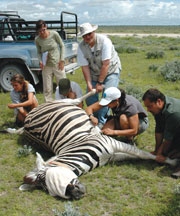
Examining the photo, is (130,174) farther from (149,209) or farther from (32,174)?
(32,174)

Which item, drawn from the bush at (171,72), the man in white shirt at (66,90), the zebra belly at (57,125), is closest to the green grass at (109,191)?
the zebra belly at (57,125)

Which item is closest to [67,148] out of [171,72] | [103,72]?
[103,72]

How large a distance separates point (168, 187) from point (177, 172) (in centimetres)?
30

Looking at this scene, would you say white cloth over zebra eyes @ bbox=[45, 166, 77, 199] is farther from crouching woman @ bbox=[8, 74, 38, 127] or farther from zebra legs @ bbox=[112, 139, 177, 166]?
crouching woman @ bbox=[8, 74, 38, 127]

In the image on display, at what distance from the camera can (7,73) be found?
8.45 metres

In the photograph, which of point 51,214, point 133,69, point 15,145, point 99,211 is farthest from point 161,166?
point 133,69

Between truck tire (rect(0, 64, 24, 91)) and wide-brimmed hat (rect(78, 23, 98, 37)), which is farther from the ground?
wide-brimmed hat (rect(78, 23, 98, 37))

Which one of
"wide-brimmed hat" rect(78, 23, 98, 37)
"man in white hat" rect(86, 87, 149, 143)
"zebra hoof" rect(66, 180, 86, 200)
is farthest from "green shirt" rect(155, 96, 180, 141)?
"wide-brimmed hat" rect(78, 23, 98, 37)

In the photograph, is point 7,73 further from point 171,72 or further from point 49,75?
point 171,72

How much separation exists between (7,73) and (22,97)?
3.28 meters

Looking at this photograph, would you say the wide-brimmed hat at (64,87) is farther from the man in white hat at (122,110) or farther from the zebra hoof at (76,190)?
the zebra hoof at (76,190)

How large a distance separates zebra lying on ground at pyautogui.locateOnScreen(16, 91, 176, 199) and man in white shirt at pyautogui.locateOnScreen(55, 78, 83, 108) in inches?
18.0

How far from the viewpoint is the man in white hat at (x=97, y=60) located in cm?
471

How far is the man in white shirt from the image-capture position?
4.89 m
